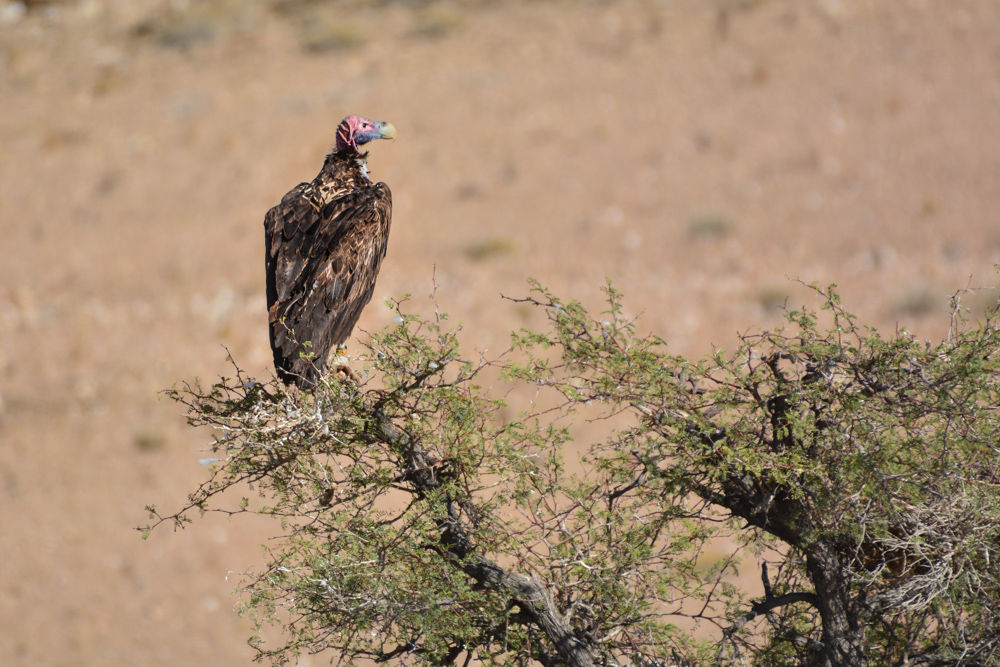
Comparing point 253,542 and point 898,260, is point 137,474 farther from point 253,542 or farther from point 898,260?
point 898,260

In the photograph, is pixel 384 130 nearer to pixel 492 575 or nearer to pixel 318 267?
pixel 318 267

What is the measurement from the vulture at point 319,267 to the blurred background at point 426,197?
10.0m

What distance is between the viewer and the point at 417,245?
20.4m

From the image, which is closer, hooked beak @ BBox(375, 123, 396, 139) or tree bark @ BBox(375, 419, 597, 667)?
tree bark @ BBox(375, 419, 597, 667)

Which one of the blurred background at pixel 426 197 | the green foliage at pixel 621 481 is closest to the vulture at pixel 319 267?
the green foliage at pixel 621 481

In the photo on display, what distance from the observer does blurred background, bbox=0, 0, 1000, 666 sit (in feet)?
53.5

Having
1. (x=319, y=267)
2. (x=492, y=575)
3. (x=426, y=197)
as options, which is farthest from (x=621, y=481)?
(x=426, y=197)

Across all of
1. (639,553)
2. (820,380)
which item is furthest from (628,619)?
(820,380)

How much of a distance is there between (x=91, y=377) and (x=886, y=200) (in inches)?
668

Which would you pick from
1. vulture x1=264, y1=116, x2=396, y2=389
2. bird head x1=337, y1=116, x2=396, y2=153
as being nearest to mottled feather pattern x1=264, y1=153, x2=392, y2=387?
vulture x1=264, y1=116, x2=396, y2=389

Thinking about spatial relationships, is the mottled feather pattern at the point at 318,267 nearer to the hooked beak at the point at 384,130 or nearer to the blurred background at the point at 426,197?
the hooked beak at the point at 384,130

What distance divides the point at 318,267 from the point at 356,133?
157cm

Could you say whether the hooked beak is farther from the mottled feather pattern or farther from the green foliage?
the green foliage

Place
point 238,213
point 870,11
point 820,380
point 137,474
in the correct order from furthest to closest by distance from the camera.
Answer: point 870,11, point 238,213, point 137,474, point 820,380
